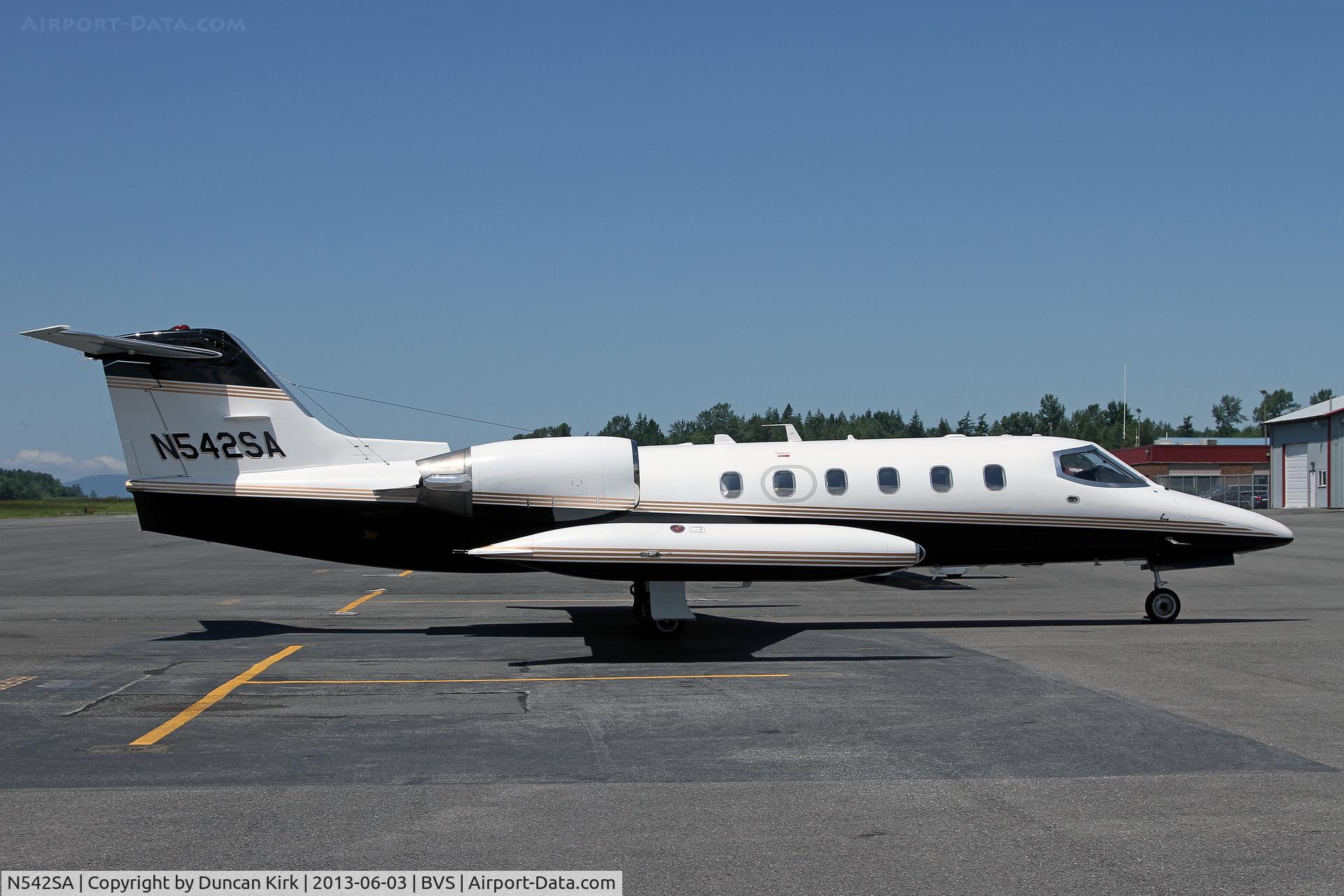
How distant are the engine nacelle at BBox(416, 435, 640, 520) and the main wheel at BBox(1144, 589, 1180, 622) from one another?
26.9ft

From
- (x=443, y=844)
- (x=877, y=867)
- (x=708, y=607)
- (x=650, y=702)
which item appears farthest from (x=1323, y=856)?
(x=708, y=607)

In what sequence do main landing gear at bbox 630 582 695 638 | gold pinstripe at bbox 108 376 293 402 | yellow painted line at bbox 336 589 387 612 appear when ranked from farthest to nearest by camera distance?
yellow painted line at bbox 336 589 387 612 → gold pinstripe at bbox 108 376 293 402 → main landing gear at bbox 630 582 695 638

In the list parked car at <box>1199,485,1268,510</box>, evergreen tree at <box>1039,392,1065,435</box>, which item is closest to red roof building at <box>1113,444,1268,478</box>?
parked car at <box>1199,485,1268,510</box>

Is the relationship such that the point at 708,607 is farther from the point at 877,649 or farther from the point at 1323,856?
the point at 1323,856

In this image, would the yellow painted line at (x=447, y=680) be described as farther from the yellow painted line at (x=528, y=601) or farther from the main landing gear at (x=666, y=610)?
the yellow painted line at (x=528, y=601)

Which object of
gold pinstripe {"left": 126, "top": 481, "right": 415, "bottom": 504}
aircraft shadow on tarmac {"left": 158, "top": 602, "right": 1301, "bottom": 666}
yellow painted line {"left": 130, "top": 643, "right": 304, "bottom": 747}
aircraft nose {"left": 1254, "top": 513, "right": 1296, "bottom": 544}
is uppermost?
gold pinstripe {"left": 126, "top": 481, "right": 415, "bottom": 504}

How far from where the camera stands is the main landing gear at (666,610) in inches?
599

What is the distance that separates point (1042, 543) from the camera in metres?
Answer: 16.6

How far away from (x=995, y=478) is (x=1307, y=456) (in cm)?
6733

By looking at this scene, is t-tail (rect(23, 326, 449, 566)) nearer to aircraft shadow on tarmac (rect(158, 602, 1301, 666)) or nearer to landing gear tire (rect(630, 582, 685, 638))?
aircraft shadow on tarmac (rect(158, 602, 1301, 666))

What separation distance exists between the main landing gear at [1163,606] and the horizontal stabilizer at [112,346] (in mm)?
14434

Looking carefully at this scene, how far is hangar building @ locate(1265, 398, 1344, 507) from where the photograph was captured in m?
69.4

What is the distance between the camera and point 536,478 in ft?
50.2

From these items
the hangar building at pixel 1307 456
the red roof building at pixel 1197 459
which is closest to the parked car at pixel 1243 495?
the red roof building at pixel 1197 459
